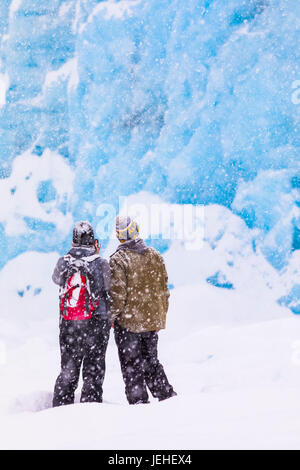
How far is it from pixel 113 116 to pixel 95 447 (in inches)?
242

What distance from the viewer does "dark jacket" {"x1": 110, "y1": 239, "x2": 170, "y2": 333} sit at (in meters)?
2.54

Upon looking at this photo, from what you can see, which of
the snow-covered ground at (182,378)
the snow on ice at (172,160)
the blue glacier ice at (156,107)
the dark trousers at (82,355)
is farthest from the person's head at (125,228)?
the blue glacier ice at (156,107)

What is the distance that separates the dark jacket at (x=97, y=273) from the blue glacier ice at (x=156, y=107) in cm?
363

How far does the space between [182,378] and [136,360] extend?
1.80 m

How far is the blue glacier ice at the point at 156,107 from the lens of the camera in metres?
5.95

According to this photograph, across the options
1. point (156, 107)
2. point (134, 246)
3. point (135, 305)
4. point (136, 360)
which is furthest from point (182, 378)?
point (156, 107)

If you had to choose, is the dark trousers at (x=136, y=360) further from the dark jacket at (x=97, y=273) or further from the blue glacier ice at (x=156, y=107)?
the blue glacier ice at (x=156, y=107)

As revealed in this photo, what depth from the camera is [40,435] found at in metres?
1.68

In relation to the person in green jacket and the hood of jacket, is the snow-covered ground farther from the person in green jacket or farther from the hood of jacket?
the hood of jacket

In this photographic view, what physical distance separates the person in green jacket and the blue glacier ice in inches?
133

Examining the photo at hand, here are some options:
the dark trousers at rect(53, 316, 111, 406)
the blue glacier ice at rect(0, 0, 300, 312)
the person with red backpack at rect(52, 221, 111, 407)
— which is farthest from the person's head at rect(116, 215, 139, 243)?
the blue glacier ice at rect(0, 0, 300, 312)

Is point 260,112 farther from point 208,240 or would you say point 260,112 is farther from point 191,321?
point 191,321

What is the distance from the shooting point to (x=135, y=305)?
8.43ft

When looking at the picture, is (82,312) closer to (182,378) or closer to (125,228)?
(125,228)
